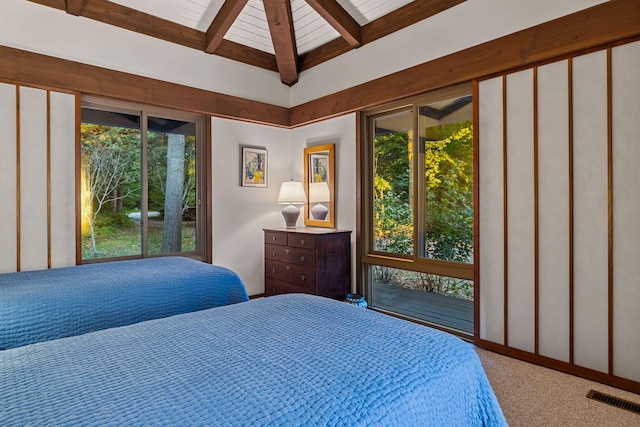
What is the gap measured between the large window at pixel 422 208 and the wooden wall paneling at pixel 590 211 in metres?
0.81

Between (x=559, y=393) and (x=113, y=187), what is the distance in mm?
3935

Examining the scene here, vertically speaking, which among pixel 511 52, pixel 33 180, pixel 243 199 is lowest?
pixel 243 199

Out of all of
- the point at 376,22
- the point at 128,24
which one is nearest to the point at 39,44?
the point at 128,24

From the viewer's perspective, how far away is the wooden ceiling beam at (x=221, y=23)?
3.44 meters

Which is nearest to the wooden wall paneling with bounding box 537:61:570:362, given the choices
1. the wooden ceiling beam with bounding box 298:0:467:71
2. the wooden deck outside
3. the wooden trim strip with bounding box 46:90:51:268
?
the wooden deck outside

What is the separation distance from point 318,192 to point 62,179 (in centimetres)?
254

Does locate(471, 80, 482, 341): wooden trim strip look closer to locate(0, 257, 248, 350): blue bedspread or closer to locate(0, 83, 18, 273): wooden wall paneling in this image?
locate(0, 257, 248, 350): blue bedspread

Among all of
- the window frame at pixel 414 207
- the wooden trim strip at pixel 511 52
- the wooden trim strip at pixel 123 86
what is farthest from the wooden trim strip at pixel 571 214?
the wooden trim strip at pixel 123 86

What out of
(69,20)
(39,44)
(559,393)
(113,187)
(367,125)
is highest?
(69,20)

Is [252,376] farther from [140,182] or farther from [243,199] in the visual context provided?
[243,199]

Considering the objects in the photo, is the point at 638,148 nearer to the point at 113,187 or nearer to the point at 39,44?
the point at 113,187

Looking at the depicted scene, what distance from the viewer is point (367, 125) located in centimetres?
405

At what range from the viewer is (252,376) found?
39.0 inches

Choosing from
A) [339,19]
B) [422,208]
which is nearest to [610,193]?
[422,208]
